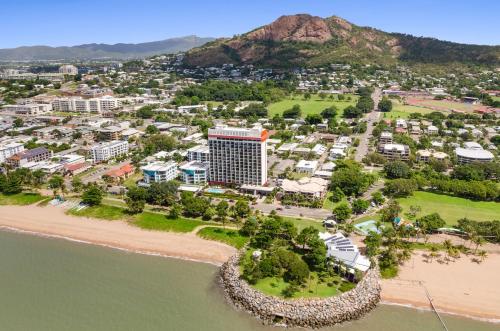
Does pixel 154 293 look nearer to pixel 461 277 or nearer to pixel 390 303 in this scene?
pixel 390 303

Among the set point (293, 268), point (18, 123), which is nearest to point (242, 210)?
point (293, 268)

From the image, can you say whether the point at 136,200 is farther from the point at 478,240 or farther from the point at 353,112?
the point at 353,112

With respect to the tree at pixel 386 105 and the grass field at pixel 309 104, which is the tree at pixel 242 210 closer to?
the grass field at pixel 309 104

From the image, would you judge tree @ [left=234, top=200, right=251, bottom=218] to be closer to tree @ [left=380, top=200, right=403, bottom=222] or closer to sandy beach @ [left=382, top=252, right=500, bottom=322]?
tree @ [left=380, top=200, right=403, bottom=222]

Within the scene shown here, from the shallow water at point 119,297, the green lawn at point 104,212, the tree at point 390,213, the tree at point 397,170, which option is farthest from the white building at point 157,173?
the tree at point 397,170

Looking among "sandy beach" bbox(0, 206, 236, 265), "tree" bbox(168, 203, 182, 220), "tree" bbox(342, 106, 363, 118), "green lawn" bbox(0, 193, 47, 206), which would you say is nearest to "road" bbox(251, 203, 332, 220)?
"tree" bbox(168, 203, 182, 220)
